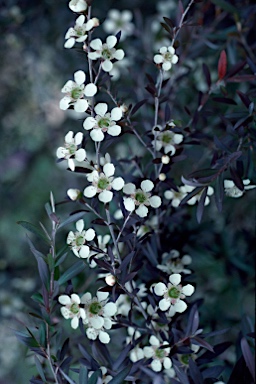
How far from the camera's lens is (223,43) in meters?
0.91

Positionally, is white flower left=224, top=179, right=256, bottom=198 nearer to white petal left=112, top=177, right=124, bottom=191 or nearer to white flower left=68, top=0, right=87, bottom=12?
white petal left=112, top=177, right=124, bottom=191

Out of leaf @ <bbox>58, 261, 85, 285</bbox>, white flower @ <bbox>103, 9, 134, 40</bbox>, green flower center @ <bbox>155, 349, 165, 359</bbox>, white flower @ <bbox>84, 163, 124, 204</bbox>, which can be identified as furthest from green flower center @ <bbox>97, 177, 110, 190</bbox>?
white flower @ <bbox>103, 9, 134, 40</bbox>

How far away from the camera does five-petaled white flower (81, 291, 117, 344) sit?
1.78 feet

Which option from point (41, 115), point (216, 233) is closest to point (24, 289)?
point (216, 233)

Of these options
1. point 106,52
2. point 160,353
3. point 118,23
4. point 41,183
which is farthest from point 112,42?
point 41,183

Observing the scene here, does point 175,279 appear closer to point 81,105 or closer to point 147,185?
point 147,185

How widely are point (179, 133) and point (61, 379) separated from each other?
32cm

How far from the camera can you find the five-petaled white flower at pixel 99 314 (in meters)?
0.54

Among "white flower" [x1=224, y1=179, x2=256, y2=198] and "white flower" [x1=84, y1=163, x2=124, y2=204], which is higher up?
"white flower" [x1=84, y1=163, x2=124, y2=204]

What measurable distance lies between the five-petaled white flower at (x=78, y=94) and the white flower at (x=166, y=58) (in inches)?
3.5

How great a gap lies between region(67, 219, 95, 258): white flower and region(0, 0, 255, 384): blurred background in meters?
0.18

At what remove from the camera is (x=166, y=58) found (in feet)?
1.90

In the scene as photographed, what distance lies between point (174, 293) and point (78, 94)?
0.24 meters

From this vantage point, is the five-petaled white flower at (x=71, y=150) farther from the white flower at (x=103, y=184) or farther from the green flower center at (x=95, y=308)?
the green flower center at (x=95, y=308)
